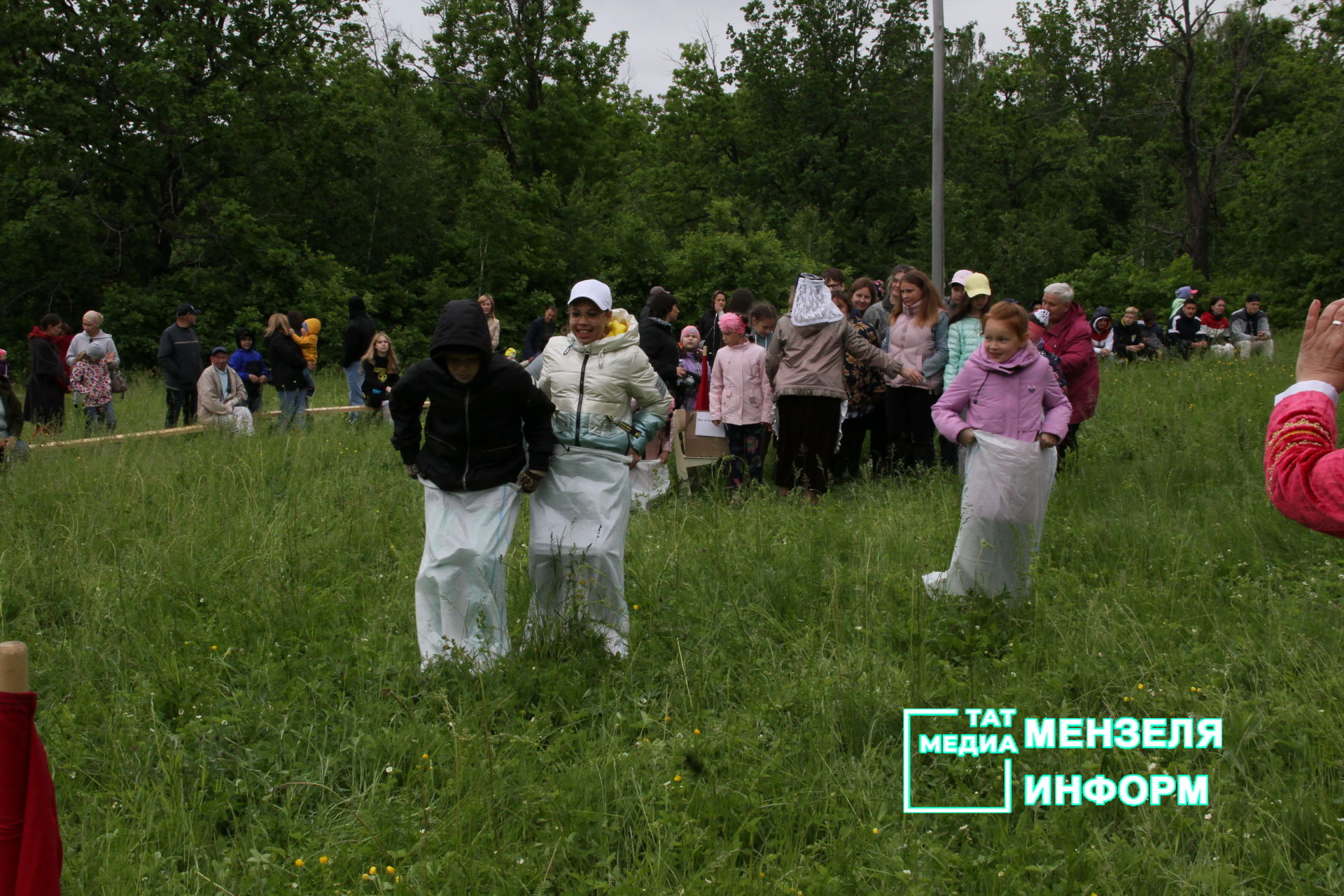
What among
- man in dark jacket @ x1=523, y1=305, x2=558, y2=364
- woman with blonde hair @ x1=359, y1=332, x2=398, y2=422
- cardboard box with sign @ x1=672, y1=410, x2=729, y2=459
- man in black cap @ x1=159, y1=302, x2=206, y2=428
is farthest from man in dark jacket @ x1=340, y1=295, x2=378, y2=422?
cardboard box with sign @ x1=672, y1=410, x2=729, y2=459

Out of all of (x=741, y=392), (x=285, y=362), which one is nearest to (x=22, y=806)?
(x=741, y=392)

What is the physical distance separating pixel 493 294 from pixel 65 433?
19051 millimetres

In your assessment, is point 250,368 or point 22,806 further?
point 250,368

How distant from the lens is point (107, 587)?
626cm

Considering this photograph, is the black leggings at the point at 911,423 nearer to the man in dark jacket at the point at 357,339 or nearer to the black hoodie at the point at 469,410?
the black hoodie at the point at 469,410

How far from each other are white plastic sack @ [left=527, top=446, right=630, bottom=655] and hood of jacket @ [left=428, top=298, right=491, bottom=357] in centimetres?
76

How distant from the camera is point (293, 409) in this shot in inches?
562

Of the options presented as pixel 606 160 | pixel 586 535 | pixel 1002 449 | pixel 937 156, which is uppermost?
pixel 606 160

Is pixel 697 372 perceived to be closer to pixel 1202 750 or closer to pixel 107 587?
pixel 107 587

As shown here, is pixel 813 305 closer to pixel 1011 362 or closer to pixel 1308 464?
pixel 1011 362

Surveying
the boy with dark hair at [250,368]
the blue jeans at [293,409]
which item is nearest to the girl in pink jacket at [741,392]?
the blue jeans at [293,409]

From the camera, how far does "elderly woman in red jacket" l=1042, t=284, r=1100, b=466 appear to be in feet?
27.9

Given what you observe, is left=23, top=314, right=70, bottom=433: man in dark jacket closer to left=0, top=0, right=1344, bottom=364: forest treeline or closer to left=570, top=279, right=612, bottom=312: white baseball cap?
left=570, top=279, right=612, bottom=312: white baseball cap

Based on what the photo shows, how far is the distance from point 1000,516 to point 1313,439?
327 cm
